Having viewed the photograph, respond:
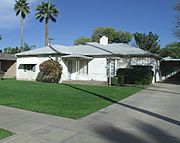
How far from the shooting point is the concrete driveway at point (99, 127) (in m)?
6.44

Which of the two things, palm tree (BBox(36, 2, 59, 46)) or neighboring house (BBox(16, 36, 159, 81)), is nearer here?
neighboring house (BBox(16, 36, 159, 81))

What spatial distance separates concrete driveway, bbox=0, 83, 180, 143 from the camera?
21.1ft

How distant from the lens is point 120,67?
27.6 meters

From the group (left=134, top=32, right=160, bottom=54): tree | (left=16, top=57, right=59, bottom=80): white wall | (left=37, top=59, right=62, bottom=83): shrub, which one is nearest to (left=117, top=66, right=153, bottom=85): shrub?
(left=37, top=59, right=62, bottom=83): shrub

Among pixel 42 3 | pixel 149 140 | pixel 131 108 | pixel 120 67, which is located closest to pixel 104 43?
pixel 120 67

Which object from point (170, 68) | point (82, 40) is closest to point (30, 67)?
point (170, 68)

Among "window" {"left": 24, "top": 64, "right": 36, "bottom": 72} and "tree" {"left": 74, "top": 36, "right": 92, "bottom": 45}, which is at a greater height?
"tree" {"left": 74, "top": 36, "right": 92, "bottom": 45}

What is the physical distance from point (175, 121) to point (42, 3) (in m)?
40.0

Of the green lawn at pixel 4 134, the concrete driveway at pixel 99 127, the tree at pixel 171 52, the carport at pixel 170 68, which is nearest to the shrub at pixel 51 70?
the concrete driveway at pixel 99 127

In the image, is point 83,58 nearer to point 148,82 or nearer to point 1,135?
point 148,82

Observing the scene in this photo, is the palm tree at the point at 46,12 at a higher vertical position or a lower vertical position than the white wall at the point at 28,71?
higher

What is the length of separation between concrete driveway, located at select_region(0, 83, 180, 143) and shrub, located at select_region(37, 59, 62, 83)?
15.1 m

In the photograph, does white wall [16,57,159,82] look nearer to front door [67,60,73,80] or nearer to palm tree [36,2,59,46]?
front door [67,60,73,80]

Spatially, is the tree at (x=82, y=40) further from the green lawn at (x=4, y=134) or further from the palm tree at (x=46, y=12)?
the green lawn at (x=4, y=134)
